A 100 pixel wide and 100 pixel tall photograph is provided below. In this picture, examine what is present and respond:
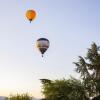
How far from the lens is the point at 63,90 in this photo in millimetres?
51938

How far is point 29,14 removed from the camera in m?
44.2

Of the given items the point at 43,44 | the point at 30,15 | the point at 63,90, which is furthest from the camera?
the point at 63,90

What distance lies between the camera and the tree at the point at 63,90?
5150 centimetres

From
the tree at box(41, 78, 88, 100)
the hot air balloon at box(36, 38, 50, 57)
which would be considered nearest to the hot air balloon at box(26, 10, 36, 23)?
the hot air balloon at box(36, 38, 50, 57)

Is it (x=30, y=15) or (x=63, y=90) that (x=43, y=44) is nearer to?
(x=30, y=15)

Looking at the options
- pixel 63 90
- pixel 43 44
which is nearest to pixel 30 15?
pixel 43 44

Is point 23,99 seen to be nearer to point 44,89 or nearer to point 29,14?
point 44,89

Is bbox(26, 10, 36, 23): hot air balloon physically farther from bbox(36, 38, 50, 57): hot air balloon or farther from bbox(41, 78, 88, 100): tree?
bbox(41, 78, 88, 100): tree

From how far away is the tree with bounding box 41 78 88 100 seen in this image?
169 feet

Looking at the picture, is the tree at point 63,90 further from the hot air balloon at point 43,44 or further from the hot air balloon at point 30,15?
the hot air balloon at point 30,15

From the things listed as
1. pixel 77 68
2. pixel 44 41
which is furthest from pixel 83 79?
pixel 44 41

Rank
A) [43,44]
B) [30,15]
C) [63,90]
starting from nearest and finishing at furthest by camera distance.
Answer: [30,15]
[43,44]
[63,90]

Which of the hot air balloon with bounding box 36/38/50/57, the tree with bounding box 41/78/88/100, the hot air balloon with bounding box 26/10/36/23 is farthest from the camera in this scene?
the tree with bounding box 41/78/88/100

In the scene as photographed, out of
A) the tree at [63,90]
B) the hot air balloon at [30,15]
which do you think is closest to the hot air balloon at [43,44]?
the hot air balloon at [30,15]
